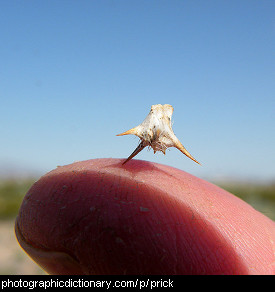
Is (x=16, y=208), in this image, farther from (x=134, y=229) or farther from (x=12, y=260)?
(x=134, y=229)

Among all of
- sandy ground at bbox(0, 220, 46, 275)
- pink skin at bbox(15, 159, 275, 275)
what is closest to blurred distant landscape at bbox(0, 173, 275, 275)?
sandy ground at bbox(0, 220, 46, 275)

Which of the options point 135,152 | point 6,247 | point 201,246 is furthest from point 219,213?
point 6,247

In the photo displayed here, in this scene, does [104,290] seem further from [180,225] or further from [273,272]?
[273,272]

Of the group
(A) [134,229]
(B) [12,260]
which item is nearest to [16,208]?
(B) [12,260]

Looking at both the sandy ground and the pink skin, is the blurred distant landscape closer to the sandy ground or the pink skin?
the sandy ground

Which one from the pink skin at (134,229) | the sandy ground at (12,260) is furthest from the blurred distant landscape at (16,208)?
the pink skin at (134,229)

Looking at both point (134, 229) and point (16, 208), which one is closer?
point (134, 229)
